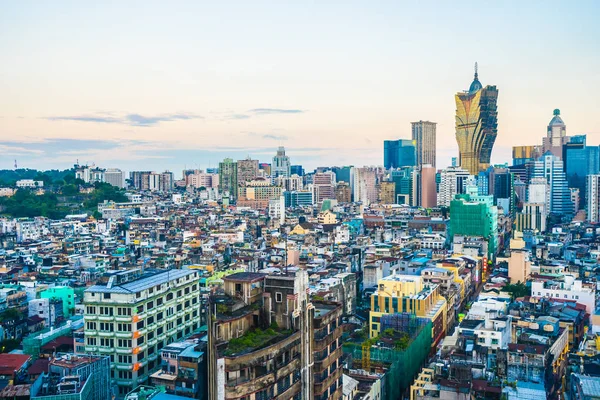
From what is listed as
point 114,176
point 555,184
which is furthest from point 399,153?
point 114,176

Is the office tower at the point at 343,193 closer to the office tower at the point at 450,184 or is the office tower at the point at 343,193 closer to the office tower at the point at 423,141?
the office tower at the point at 450,184

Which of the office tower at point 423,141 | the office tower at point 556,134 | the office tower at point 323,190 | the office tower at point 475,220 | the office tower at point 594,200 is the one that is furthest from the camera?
the office tower at point 423,141

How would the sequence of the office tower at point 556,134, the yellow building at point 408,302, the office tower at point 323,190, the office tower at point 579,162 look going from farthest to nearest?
the office tower at point 556,134
the office tower at point 323,190
the office tower at point 579,162
the yellow building at point 408,302

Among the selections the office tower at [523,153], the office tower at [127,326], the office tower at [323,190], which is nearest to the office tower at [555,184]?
the office tower at [523,153]

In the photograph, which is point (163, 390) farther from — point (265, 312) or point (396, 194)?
point (396, 194)

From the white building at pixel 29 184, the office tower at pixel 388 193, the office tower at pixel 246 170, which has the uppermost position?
the office tower at pixel 246 170

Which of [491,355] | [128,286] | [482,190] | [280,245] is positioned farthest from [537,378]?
[482,190]

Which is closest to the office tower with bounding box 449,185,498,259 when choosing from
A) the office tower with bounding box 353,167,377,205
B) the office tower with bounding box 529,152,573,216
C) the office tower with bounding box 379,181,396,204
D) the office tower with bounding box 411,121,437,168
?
the office tower with bounding box 529,152,573,216
